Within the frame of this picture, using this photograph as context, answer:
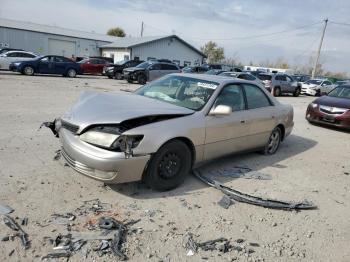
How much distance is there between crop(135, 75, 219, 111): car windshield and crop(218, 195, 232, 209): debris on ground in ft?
4.35

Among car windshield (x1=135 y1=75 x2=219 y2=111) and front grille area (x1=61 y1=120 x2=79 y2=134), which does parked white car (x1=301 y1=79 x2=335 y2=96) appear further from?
front grille area (x1=61 y1=120 x2=79 y2=134)

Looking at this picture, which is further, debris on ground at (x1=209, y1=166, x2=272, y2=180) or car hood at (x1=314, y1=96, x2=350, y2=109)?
car hood at (x1=314, y1=96, x2=350, y2=109)

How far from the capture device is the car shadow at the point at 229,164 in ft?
15.2

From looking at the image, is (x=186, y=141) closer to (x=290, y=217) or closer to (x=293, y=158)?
(x=290, y=217)

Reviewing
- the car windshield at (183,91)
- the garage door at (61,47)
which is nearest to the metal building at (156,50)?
the garage door at (61,47)

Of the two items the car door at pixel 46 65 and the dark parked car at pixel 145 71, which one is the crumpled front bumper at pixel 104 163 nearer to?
the dark parked car at pixel 145 71

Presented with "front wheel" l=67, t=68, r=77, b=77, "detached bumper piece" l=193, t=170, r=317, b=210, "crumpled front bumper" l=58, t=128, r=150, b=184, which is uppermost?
"crumpled front bumper" l=58, t=128, r=150, b=184

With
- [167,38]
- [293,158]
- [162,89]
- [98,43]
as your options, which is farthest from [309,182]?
[98,43]

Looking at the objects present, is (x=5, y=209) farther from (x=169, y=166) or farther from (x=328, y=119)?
(x=328, y=119)

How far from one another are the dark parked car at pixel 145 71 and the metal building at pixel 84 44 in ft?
64.3

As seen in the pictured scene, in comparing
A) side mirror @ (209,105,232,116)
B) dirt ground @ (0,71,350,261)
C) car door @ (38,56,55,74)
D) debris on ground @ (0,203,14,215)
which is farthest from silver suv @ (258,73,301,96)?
debris on ground @ (0,203,14,215)

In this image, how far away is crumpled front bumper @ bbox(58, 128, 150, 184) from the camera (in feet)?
13.4

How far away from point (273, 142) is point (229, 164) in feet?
4.74

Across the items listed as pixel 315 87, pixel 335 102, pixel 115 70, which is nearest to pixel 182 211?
pixel 335 102
